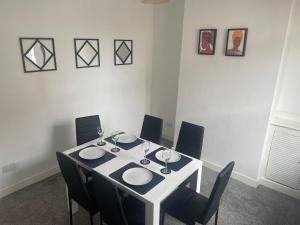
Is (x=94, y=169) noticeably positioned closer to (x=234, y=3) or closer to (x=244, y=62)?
(x=244, y=62)

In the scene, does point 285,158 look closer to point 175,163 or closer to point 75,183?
point 175,163

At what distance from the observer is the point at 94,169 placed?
6.82ft

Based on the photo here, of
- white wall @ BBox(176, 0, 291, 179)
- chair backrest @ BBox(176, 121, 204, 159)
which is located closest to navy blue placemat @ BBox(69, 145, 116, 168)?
chair backrest @ BBox(176, 121, 204, 159)

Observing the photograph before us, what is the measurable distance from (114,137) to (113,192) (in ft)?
3.51

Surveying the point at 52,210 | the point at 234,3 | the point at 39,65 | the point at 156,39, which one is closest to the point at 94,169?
the point at 52,210

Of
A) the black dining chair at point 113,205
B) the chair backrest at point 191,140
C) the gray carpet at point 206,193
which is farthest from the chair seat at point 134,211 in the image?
the chair backrest at point 191,140

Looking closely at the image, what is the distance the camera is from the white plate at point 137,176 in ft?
6.26

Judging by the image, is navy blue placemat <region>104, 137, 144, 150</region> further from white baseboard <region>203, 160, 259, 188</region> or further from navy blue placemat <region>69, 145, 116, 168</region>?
white baseboard <region>203, 160, 259, 188</region>

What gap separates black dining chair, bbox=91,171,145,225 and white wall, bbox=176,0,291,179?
1.73 meters

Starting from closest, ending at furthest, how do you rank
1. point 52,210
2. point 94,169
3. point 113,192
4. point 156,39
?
point 113,192 → point 94,169 → point 52,210 → point 156,39

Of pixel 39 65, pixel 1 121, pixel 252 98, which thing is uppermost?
pixel 39 65

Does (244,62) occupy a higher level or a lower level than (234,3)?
lower

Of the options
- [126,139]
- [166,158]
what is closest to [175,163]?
[166,158]

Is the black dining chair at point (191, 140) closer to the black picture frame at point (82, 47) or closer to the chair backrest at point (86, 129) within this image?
the chair backrest at point (86, 129)
